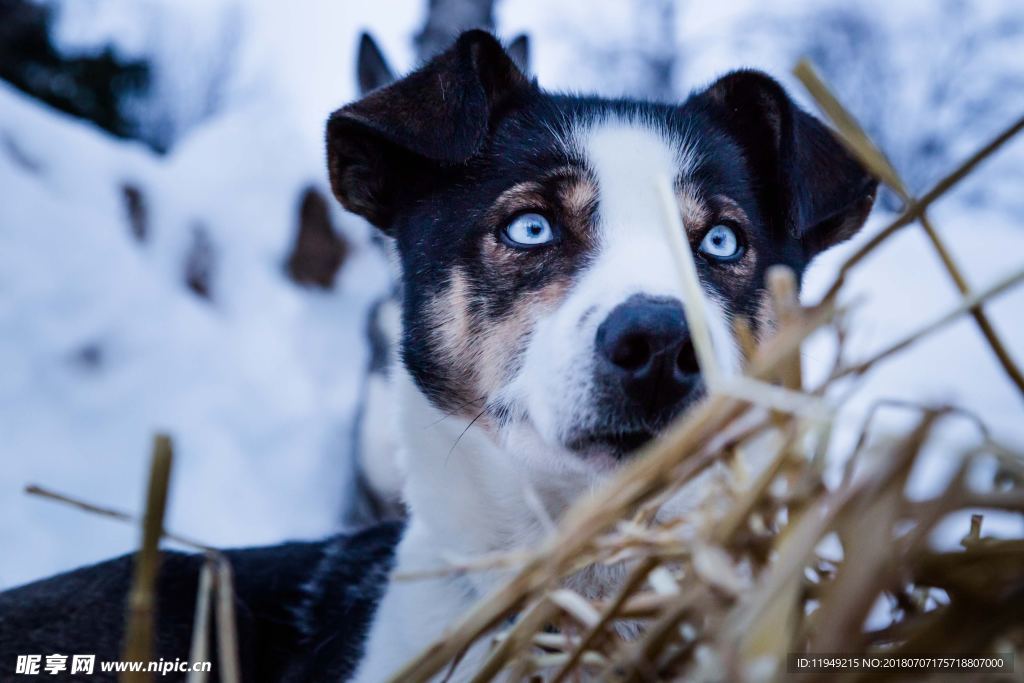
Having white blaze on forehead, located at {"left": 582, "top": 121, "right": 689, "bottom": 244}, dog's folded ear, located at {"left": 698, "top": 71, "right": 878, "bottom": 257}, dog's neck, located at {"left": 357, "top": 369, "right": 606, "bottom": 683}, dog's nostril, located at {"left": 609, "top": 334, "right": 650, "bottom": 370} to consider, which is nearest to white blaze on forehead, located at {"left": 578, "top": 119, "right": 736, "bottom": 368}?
white blaze on forehead, located at {"left": 582, "top": 121, "right": 689, "bottom": 244}

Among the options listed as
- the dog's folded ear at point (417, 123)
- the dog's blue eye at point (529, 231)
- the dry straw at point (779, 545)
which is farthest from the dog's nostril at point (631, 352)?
the dog's folded ear at point (417, 123)

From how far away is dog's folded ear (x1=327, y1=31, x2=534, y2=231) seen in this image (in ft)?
7.06

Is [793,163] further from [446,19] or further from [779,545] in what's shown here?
[446,19]

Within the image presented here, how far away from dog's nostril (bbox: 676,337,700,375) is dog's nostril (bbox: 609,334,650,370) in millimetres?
62

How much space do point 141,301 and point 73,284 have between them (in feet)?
1.42

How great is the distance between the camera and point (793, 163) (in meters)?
2.26

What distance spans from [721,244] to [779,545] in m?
1.26

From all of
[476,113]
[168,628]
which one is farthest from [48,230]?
[476,113]

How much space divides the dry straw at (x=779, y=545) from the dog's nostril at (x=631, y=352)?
0.97 feet

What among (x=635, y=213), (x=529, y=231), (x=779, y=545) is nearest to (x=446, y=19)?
(x=529, y=231)

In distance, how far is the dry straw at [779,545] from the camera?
919 millimetres

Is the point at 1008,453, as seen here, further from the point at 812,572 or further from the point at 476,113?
the point at 476,113

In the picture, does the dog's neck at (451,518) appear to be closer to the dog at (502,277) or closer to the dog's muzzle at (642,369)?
the dog at (502,277)

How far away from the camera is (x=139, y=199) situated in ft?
21.2
